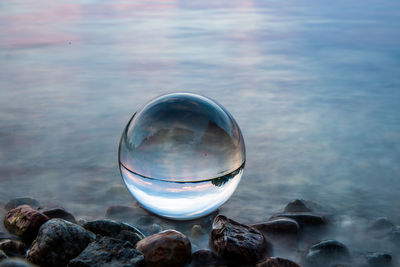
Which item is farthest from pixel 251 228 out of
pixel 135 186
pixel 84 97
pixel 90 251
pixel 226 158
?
pixel 84 97

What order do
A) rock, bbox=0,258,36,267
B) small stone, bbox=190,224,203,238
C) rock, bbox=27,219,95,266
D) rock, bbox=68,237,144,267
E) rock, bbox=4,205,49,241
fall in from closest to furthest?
rock, bbox=0,258,36,267
rock, bbox=68,237,144,267
rock, bbox=27,219,95,266
rock, bbox=4,205,49,241
small stone, bbox=190,224,203,238

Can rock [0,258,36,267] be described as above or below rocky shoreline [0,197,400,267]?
above

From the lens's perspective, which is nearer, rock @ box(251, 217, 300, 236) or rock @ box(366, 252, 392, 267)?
rock @ box(366, 252, 392, 267)

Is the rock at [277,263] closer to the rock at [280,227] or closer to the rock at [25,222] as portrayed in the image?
the rock at [280,227]

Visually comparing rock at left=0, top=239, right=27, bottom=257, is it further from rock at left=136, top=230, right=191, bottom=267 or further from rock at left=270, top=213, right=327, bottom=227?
rock at left=270, top=213, right=327, bottom=227

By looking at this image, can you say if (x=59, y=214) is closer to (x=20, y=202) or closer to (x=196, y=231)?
(x=20, y=202)

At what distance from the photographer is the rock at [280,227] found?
3.40 metres

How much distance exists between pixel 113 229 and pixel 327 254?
1.36 m

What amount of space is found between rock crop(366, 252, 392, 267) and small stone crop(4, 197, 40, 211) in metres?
2.51

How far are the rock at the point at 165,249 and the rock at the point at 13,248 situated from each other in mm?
720

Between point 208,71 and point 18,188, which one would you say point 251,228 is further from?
point 208,71

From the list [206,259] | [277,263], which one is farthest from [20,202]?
[277,263]

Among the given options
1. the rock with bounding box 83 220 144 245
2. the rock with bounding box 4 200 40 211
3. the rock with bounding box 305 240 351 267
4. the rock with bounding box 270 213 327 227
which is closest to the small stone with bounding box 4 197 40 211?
the rock with bounding box 4 200 40 211

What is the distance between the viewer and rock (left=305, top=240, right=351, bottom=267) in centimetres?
307
